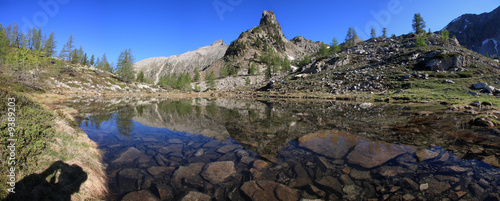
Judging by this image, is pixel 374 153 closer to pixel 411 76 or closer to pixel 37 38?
pixel 411 76

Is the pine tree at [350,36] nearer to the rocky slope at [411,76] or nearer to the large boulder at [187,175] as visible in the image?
the rocky slope at [411,76]

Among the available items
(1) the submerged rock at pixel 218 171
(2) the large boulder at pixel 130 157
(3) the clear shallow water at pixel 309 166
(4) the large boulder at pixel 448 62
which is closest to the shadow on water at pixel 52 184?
(3) the clear shallow water at pixel 309 166

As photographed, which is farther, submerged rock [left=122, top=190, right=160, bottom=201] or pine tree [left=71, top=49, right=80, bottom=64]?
pine tree [left=71, top=49, right=80, bottom=64]

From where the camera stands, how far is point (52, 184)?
167 inches

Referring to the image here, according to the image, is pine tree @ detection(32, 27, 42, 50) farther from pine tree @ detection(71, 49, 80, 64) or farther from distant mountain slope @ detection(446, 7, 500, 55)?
distant mountain slope @ detection(446, 7, 500, 55)

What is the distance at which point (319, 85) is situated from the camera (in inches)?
2315

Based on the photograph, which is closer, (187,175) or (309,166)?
(187,175)

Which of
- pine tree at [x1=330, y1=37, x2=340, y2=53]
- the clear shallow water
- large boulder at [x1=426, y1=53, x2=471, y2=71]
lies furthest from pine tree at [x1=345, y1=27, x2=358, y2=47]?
the clear shallow water

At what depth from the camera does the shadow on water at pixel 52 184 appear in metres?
3.62

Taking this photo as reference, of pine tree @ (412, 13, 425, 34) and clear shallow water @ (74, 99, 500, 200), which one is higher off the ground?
pine tree @ (412, 13, 425, 34)

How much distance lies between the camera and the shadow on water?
3623 mm

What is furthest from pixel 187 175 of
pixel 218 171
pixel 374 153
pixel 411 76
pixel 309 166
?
pixel 411 76

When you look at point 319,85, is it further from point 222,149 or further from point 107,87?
point 107,87

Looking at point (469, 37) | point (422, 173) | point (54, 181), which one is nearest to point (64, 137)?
point (54, 181)
